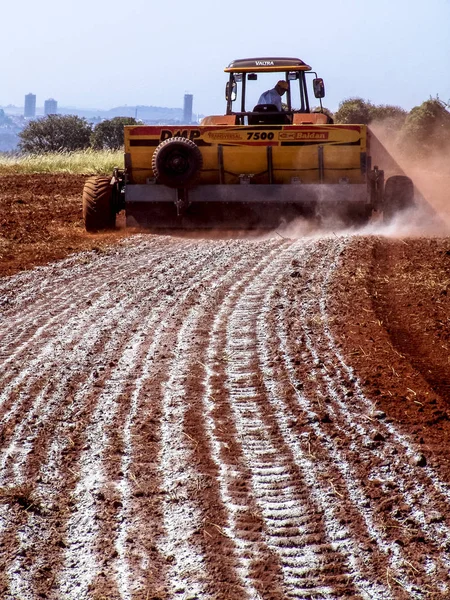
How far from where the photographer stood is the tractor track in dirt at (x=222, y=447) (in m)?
3.93

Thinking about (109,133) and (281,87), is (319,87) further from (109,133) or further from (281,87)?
(109,133)

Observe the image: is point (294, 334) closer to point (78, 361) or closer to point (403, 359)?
point (403, 359)

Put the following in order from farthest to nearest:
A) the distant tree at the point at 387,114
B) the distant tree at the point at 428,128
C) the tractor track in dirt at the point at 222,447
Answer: the distant tree at the point at 387,114 < the distant tree at the point at 428,128 < the tractor track in dirt at the point at 222,447

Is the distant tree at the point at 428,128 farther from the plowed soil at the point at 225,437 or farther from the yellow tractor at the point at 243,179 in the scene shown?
the plowed soil at the point at 225,437

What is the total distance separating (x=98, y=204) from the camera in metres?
13.8

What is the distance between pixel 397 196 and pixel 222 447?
9666 millimetres

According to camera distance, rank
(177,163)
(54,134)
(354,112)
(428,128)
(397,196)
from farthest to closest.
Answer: (54,134) → (354,112) → (428,128) → (397,196) → (177,163)

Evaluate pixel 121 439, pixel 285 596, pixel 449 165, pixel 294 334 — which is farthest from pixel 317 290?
pixel 449 165

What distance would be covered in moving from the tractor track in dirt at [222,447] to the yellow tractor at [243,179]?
443 centimetres

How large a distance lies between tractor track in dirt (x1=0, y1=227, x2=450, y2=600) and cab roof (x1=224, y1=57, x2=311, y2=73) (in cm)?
697

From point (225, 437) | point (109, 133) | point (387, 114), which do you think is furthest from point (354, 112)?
point (225, 437)

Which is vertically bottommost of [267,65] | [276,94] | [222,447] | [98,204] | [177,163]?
[222,447]

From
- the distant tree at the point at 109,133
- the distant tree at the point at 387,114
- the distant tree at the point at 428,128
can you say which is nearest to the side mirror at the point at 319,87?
the distant tree at the point at 428,128

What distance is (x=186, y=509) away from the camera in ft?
14.6
